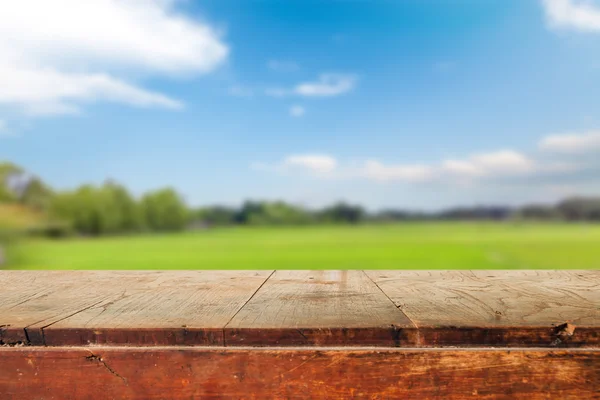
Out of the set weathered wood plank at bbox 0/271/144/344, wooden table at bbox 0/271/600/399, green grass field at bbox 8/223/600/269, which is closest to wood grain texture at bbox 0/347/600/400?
wooden table at bbox 0/271/600/399

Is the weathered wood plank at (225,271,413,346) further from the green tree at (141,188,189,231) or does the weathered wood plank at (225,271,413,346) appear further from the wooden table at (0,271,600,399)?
the green tree at (141,188,189,231)

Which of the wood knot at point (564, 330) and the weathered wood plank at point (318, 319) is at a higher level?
the weathered wood plank at point (318, 319)

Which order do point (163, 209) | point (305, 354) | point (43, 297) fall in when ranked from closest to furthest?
point (305, 354) < point (43, 297) < point (163, 209)

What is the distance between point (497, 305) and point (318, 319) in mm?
485

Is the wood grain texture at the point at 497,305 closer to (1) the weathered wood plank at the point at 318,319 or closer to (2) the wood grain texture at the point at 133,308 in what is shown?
(1) the weathered wood plank at the point at 318,319

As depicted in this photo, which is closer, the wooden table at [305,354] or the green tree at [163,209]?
the wooden table at [305,354]

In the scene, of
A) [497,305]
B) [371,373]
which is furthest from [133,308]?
[497,305]

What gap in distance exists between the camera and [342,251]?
79125 millimetres

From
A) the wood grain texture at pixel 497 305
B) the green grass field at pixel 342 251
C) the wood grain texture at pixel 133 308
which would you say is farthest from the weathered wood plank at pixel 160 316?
the green grass field at pixel 342 251

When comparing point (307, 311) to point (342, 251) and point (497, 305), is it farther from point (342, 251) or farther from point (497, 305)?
point (342, 251)

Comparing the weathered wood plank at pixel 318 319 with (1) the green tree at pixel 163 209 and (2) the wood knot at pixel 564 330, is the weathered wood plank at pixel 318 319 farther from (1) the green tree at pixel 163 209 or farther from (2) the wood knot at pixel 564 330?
(1) the green tree at pixel 163 209

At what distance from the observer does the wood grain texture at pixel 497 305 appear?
1.01m

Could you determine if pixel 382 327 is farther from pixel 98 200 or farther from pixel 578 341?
pixel 98 200

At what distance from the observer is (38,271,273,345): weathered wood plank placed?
40.1 inches
